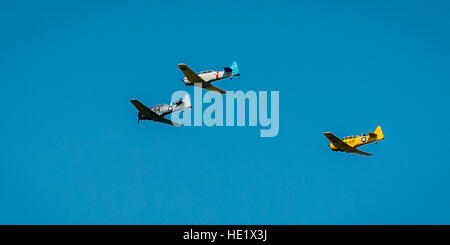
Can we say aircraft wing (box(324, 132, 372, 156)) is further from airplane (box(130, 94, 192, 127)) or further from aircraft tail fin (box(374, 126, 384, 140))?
airplane (box(130, 94, 192, 127))

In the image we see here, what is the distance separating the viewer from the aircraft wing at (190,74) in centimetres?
8066

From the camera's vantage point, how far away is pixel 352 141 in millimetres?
79812

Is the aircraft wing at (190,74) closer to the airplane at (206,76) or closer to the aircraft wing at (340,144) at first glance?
the airplane at (206,76)

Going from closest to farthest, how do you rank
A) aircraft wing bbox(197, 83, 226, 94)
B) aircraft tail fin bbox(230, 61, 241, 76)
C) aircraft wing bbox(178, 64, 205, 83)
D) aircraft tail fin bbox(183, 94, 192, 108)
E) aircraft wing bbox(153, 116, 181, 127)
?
aircraft tail fin bbox(183, 94, 192, 108) < aircraft wing bbox(153, 116, 181, 127) < aircraft wing bbox(178, 64, 205, 83) < aircraft tail fin bbox(230, 61, 241, 76) < aircraft wing bbox(197, 83, 226, 94)

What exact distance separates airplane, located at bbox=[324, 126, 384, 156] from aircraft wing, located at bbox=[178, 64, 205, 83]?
53.1ft

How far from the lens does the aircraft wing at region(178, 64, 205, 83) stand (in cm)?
8066

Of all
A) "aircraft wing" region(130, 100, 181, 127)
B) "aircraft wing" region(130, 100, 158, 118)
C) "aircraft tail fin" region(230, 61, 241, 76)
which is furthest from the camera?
"aircraft tail fin" region(230, 61, 241, 76)

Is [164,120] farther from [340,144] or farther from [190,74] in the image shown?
[340,144]

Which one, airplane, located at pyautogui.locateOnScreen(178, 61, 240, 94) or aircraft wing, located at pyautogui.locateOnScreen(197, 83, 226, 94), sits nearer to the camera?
airplane, located at pyautogui.locateOnScreen(178, 61, 240, 94)

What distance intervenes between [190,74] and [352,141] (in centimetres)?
1988

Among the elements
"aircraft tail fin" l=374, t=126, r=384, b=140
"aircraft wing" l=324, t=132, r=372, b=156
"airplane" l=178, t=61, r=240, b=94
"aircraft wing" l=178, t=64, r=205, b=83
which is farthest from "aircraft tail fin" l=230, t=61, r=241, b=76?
"aircraft tail fin" l=374, t=126, r=384, b=140
